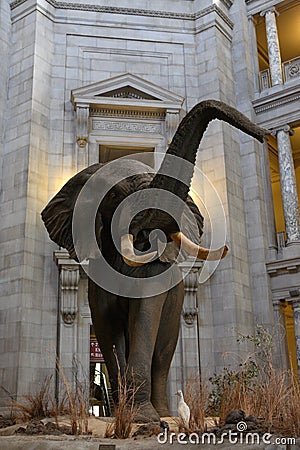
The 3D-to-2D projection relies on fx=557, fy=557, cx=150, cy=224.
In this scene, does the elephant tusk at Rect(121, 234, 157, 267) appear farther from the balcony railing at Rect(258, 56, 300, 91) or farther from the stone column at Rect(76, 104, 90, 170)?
the balcony railing at Rect(258, 56, 300, 91)

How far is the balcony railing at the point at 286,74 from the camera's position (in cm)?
1475

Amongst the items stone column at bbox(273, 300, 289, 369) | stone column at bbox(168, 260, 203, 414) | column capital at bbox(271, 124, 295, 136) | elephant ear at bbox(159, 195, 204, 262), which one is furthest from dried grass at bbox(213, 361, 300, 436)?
column capital at bbox(271, 124, 295, 136)

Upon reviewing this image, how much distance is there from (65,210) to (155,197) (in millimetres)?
1156

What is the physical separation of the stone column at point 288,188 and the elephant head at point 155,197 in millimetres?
9004

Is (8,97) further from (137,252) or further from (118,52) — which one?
(137,252)

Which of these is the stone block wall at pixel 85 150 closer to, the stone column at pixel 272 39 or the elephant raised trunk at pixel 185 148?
the stone column at pixel 272 39

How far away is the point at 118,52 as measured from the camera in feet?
45.0

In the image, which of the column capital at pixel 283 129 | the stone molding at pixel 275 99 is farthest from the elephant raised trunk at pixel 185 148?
the stone molding at pixel 275 99

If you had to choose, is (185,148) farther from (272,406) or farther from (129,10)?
(129,10)

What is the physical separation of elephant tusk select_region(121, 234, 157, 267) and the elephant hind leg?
0.71m

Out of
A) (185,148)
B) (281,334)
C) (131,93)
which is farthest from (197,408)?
(131,93)

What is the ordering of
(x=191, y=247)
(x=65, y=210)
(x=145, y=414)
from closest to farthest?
(x=145, y=414), (x=191, y=247), (x=65, y=210)

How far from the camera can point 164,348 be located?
15.4 ft

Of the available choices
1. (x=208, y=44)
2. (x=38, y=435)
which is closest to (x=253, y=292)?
(x=208, y=44)
